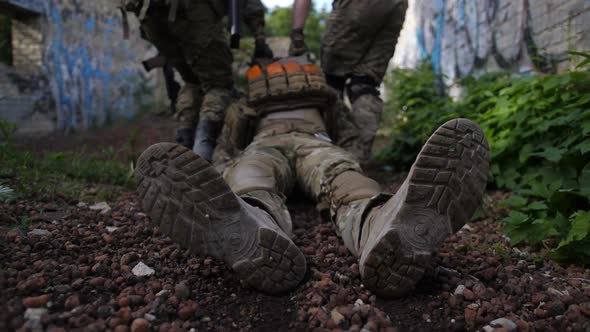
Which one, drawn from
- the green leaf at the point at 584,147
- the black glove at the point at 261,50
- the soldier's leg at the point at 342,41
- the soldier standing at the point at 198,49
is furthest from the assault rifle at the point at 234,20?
the green leaf at the point at 584,147

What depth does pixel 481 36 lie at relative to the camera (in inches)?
167

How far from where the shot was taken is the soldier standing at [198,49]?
2.26m

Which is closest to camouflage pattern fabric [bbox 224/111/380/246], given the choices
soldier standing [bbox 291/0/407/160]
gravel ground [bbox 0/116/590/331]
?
gravel ground [bbox 0/116/590/331]

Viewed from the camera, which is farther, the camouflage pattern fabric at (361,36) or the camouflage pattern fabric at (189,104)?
the camouflage pattern fabric at (189,104)

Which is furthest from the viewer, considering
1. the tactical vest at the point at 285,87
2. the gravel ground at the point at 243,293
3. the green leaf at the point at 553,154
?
the tactical vest at the point at 285,87

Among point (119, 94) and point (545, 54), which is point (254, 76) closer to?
point (545, 54)

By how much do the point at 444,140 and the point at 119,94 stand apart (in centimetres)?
683

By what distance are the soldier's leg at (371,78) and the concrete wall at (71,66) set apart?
4362 mm

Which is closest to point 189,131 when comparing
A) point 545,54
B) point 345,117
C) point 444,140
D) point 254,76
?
point 254,76

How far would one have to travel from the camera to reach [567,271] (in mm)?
1327

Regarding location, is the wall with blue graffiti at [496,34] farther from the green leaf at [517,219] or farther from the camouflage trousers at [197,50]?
the camouflage trousers at [197,50]

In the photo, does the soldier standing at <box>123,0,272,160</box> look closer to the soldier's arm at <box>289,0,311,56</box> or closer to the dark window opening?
the soldier's arm at <box>289,0,311,56</box>

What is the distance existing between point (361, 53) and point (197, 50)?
40.9 inches

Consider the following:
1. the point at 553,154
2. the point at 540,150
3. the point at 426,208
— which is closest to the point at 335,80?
the point at 540,150
